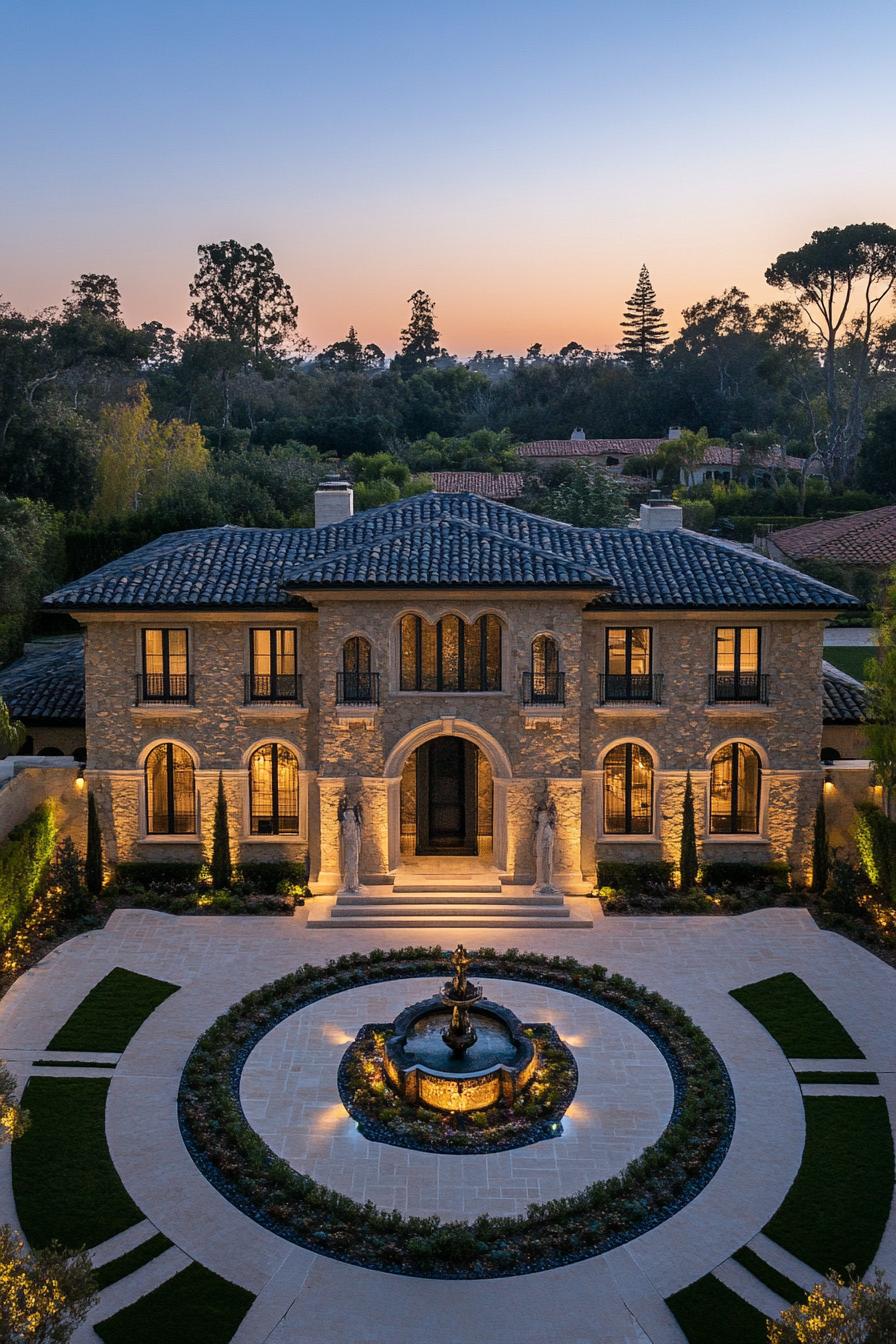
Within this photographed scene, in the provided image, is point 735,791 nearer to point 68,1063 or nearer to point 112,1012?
point 112,1012

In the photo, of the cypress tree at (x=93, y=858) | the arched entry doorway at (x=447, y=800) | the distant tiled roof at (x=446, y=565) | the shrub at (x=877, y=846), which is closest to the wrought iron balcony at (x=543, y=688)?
the distant tiled roof at (x=446, y=565)

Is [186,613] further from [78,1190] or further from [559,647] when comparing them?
[78,1190]

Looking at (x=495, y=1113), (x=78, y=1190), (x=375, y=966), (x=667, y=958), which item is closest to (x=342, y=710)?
(x=375, y=966)

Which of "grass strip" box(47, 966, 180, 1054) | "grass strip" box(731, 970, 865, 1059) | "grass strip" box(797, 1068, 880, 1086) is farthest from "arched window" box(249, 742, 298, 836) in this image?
"grass strip" box(797, 1068, 880, 1086)

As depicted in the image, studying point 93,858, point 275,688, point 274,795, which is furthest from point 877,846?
point 93,858

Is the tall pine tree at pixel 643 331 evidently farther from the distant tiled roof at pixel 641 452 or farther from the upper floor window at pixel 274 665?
the upper floor window at pixel 274 665

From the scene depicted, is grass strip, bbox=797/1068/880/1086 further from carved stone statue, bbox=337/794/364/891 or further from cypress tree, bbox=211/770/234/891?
cypress tree, bbox=211/770/234/891

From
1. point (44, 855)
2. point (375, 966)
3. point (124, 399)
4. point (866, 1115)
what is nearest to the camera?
point (866, 1115)
